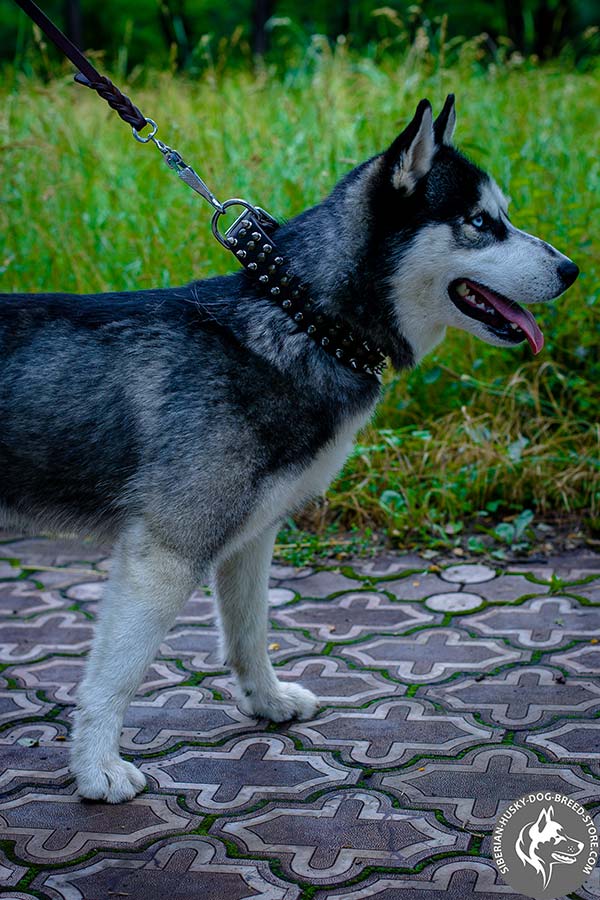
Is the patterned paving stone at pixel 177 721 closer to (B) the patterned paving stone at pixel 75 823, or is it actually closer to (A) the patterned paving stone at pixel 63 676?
(A) the patterned paving stone at pixel 63 676

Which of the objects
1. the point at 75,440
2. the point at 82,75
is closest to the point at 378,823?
the point at 75,440

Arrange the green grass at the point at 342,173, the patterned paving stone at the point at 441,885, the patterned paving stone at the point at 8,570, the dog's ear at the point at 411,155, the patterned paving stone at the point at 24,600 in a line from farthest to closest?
the green grass at the point at 342,173, the patterned paving stone at the point at 8,570, the patterned paving stone at the point at 24,600, the dog's ear at the point at 411,155, the patterned paving stone at the point at 441,885

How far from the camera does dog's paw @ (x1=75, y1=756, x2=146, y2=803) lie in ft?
9.53

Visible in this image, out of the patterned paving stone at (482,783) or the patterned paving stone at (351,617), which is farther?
the patterned paving stone at (351,617)

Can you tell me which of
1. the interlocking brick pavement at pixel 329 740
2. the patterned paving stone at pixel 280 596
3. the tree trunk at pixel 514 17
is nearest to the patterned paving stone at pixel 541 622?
the interlocking brick pavement at pixel 329 740

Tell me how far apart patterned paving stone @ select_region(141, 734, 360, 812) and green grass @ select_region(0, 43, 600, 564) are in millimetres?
1869

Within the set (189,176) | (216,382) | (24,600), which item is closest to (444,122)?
(189,176)

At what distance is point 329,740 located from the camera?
10.7 feet

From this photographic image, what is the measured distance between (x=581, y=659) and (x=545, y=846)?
129 centimetres

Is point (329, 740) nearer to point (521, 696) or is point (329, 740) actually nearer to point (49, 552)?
point (521, 696)

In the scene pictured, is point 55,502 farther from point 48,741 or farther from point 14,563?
point 14,563

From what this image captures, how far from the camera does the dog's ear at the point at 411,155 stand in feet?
9.41

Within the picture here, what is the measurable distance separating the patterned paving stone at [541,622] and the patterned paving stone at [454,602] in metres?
0.09

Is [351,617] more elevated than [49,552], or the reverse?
[351,617]
